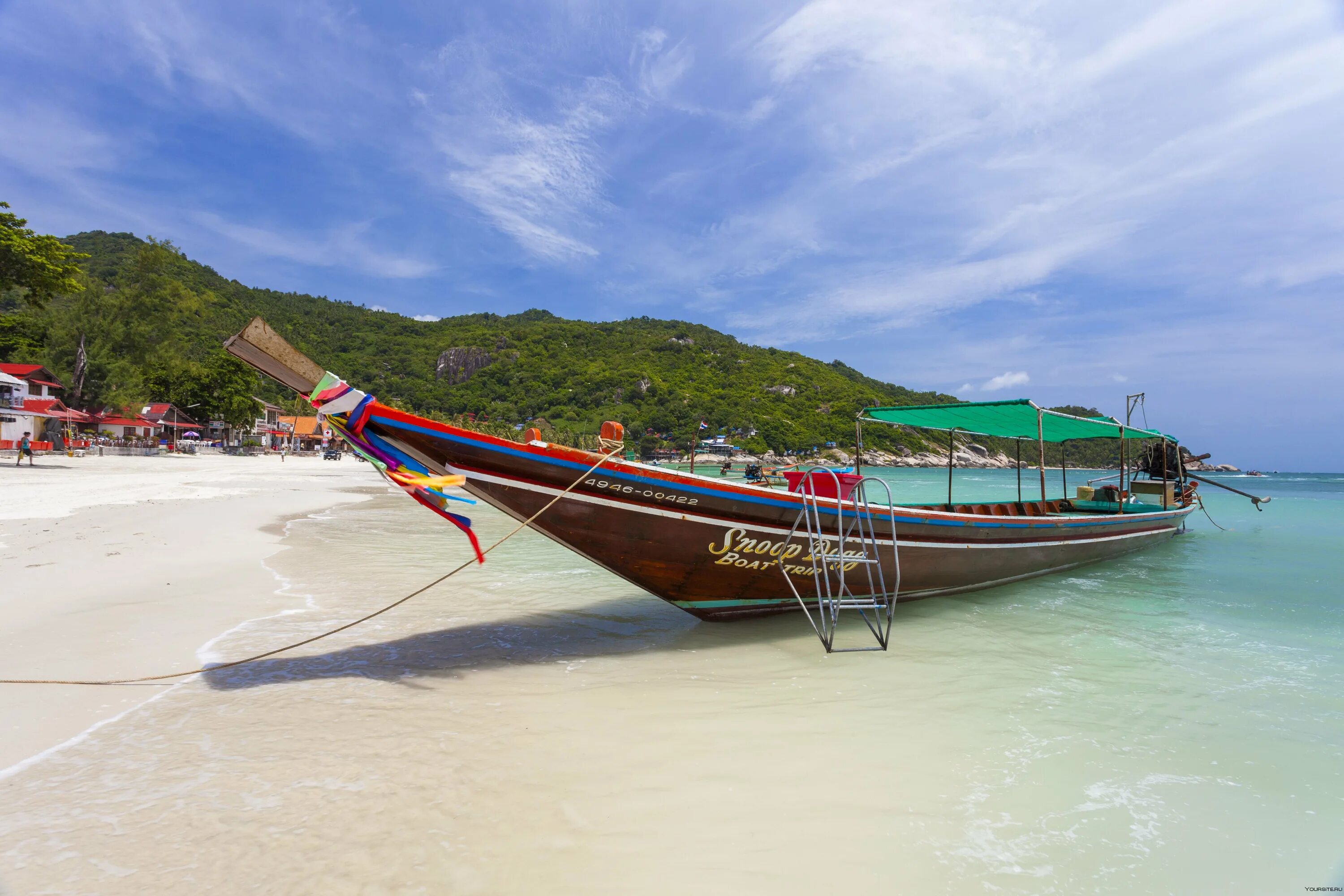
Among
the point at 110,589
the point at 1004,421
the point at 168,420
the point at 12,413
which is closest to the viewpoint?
the point at 110,589

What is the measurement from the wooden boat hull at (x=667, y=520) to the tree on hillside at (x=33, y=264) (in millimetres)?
28685

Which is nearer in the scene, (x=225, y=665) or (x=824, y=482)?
(x=225, y=665)

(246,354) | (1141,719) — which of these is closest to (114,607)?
(246,354)

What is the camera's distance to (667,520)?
5.44 meters

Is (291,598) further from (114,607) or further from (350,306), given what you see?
(350,306)

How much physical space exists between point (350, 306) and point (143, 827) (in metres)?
124

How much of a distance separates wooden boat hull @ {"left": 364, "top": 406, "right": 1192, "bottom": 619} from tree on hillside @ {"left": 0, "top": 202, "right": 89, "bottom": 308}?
28.7 metres

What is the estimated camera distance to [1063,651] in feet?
20.9

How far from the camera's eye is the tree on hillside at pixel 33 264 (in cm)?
2203

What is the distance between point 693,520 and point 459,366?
91.2 metres

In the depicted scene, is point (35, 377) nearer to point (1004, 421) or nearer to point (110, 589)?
point (110, 589)

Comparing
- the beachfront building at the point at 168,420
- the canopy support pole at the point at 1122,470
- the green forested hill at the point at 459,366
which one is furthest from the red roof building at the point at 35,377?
the canopy support pole at the point at 1122,470

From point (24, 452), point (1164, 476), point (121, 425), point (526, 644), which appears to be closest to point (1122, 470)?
point (1164, 476)

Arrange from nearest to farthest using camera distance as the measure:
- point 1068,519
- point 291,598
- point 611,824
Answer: point 611,824 < point 291,598 < point 1068,519
